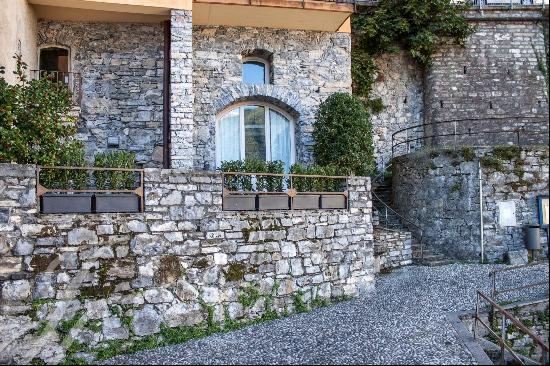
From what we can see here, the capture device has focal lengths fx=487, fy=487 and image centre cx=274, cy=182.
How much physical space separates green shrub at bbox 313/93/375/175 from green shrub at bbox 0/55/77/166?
540cm

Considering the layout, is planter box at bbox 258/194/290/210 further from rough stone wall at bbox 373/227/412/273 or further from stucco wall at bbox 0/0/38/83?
stucco wall at bbox 0/0/38/83

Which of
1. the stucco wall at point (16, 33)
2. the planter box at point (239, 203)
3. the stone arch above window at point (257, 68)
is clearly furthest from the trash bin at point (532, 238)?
the stucco wall at point (16, 33)

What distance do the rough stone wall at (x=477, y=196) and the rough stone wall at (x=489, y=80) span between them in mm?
3062

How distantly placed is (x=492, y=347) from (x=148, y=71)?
777 centimetres

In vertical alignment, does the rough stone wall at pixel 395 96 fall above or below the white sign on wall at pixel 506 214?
above

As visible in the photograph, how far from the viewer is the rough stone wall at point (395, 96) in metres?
14.3

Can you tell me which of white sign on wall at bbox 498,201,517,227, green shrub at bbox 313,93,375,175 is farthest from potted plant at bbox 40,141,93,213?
white sign on wall at bbox 498,201,517,227

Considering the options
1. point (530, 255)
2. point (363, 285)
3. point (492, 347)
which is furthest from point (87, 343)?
point (530, 255)

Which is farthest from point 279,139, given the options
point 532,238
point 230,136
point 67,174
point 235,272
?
point 532,238

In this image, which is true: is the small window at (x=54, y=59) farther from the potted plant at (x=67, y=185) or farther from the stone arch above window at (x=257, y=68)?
the potted plant at (x=67, y=185)

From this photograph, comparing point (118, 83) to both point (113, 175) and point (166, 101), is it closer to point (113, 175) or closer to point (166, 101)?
point (166, 101)

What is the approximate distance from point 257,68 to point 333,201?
14.3 ft

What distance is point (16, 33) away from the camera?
8.11m

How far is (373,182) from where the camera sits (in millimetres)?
13281
